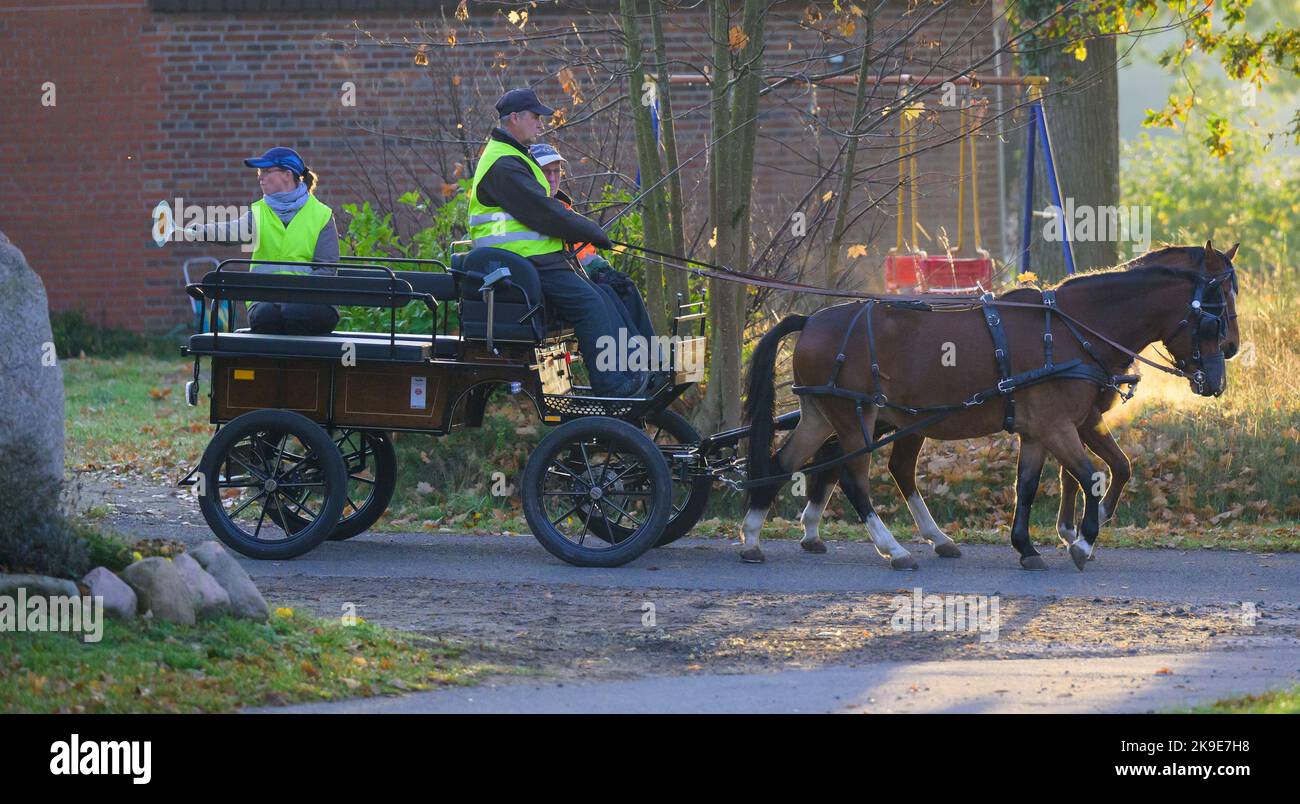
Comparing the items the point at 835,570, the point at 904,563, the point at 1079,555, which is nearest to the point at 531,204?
the point at 835,570

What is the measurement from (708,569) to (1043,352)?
7.34 feet

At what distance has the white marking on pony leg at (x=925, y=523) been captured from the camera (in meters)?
9.91

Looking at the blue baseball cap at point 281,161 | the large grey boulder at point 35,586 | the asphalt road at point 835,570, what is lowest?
the asphalt road at point 835,570

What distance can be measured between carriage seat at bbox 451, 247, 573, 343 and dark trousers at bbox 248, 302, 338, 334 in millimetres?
905

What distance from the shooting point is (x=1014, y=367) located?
9312mm

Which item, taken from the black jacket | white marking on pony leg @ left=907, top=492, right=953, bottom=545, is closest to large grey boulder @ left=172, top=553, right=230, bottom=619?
the black jacket

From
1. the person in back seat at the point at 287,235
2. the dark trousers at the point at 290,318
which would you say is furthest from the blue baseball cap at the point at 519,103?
the dark trousers at the point at 290,318

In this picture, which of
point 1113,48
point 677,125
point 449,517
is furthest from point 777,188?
point 449,517

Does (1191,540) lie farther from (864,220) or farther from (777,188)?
(777,188)

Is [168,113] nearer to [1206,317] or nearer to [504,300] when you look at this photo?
[504,300]

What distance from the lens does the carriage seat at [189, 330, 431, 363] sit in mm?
9320

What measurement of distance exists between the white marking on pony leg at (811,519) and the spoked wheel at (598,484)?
1.06m

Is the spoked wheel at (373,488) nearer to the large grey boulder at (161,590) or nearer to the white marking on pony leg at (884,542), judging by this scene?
the large grey boulder at (161,590)
